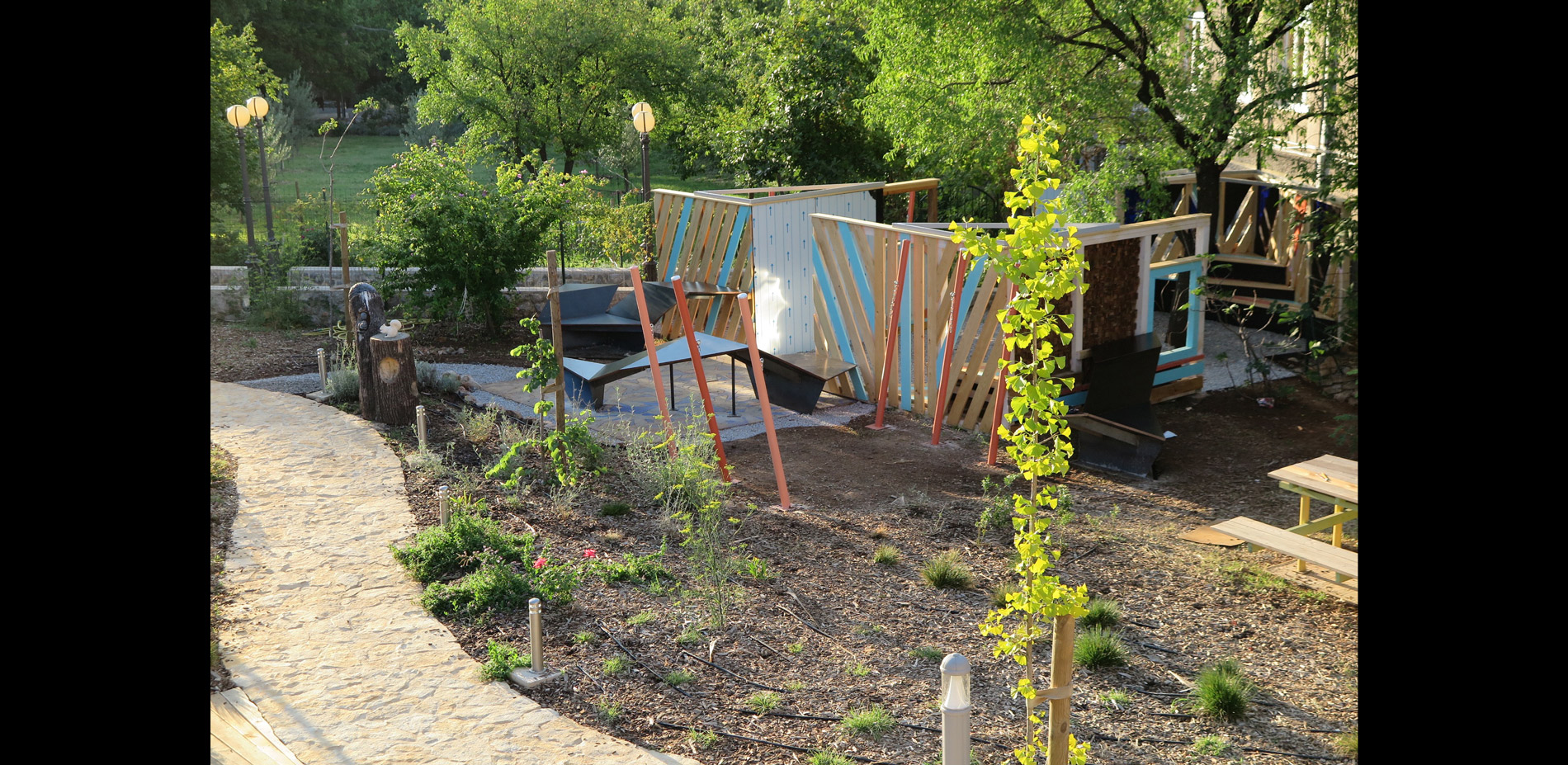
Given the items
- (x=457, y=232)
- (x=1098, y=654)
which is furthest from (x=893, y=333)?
(x=457, y=232)

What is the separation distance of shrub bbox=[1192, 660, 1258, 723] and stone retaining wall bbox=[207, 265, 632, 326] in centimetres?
898

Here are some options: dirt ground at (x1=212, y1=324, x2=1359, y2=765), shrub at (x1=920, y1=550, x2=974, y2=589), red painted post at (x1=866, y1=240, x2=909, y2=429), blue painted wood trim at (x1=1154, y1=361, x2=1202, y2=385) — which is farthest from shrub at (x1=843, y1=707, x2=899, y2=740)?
blue painted wood trim at (x1=1154, y1=361, x2=1202, y2=385)

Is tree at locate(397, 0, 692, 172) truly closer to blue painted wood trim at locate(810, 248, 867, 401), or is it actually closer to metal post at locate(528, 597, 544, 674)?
blue painted wood trim at locate(810, 248, 867, 401)

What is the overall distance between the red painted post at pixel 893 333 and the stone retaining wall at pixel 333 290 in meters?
4.20

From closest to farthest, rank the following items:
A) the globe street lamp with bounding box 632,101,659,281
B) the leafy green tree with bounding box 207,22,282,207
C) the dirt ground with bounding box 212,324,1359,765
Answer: the dirt ground with bounding box 212,324,1359,765 < the globe street lamp with bounding box 632,101,659,281 < the leafy green tree with bounding box 207,22,282,207

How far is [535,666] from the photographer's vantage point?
5105mm

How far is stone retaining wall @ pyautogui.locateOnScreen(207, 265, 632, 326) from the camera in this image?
44.2ft

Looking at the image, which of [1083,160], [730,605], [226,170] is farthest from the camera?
[226,170]

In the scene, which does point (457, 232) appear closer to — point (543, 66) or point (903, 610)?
point (903, 610)
